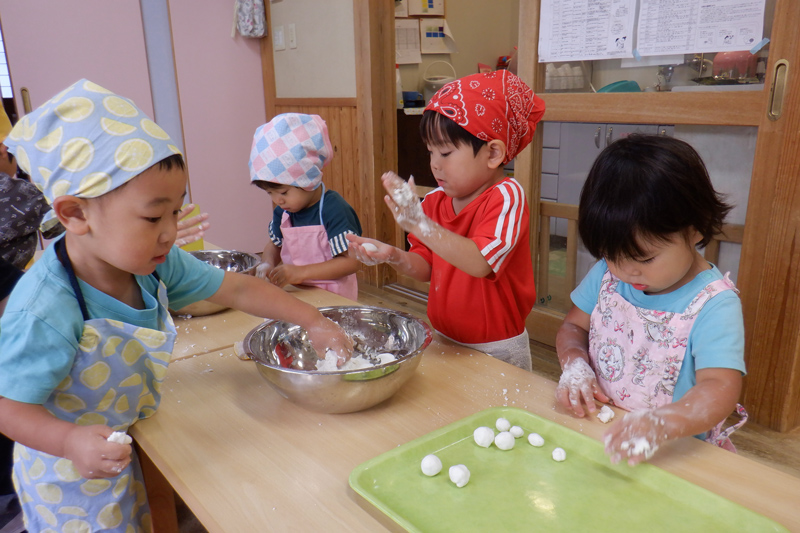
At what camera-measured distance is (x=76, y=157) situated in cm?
78

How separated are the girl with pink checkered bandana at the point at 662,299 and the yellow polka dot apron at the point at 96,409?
686 millimetres

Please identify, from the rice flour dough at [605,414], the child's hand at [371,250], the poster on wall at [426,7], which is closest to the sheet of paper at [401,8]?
the poster on wall at [426,7]

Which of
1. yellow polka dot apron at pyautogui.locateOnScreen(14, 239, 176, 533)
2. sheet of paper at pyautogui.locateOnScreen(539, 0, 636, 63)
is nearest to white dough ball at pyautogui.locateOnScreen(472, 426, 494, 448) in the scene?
yellow polka dot apron at pyautogui.locateOnScreen(14, 239, 176, 533)

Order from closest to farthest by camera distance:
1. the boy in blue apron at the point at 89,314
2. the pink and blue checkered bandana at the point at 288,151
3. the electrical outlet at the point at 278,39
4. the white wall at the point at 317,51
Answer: the boy in blue apron at the point at 89,314 → the pink and blue checkered bandana at the point at 288,151 → the white wall at the point at 317,51 → the electrical outlet at the point at 278,39

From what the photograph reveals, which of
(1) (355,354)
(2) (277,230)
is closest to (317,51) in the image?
(2) (277,230)

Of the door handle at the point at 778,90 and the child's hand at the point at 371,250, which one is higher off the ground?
the door handle at the point at 778,90

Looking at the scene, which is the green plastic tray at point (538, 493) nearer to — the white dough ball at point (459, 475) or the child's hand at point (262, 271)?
the white dough ball at point (459, 475)

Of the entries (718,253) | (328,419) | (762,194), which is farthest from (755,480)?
(718,253)

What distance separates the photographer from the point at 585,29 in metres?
2.36

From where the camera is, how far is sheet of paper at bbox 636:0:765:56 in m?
1.88

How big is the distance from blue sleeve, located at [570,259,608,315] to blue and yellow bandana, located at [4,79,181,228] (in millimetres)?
831

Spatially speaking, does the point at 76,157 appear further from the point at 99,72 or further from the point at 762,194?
the point at 99,72

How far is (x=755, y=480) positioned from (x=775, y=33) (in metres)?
1.60

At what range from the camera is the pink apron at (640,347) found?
97 cm
